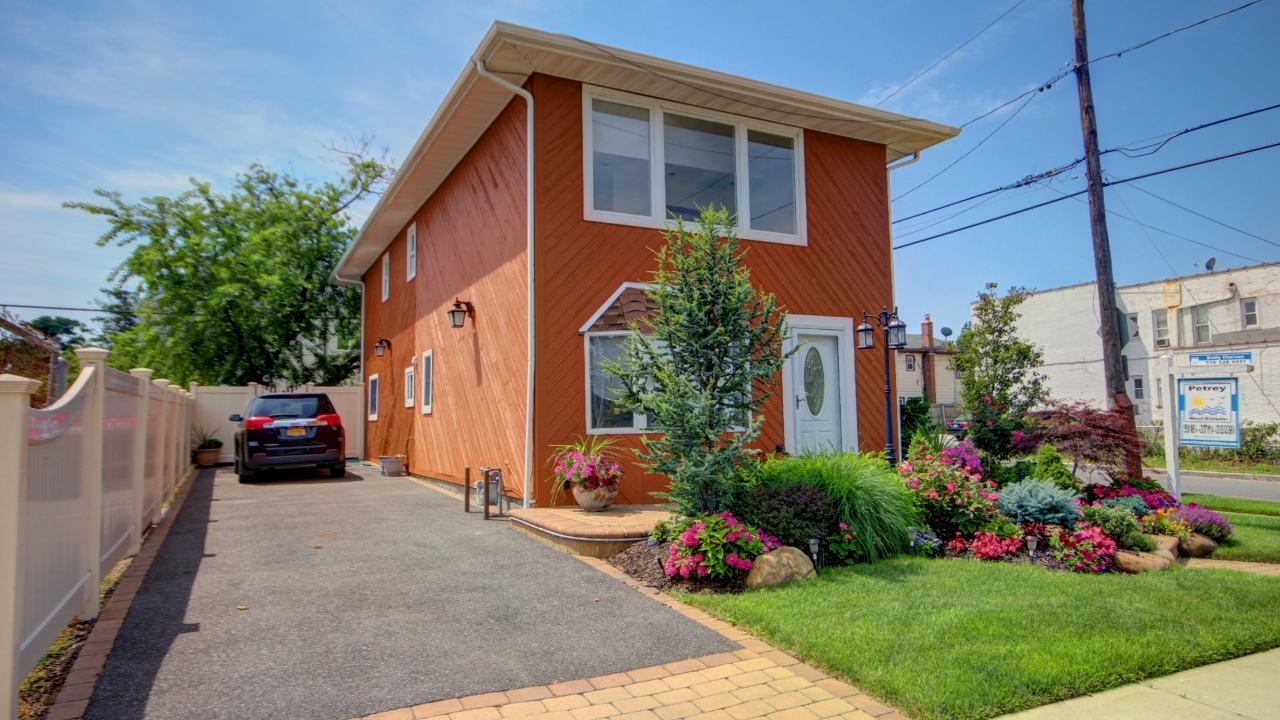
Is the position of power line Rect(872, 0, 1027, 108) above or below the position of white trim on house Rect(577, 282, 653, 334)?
above

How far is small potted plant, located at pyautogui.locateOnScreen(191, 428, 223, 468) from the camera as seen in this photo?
15.9 m

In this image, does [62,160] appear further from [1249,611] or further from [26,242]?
[1249,611]

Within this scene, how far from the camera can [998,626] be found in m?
4.32

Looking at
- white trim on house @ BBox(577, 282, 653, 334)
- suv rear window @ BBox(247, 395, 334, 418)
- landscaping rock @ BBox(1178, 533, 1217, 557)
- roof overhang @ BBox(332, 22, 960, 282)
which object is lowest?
landscaping rock @ BBox(1178, 533, 1217, 557)

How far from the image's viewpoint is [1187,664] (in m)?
3.92

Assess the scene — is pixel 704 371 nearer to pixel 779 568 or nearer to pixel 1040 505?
pixel 779 568

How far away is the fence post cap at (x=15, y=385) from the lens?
276cm

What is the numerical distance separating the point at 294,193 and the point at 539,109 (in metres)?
14.3

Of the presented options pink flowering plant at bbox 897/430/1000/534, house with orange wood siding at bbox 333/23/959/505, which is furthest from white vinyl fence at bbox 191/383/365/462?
pink flowering plant at bbox 897/430/1000/534

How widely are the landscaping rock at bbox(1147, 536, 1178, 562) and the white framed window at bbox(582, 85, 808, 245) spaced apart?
546 centimetres

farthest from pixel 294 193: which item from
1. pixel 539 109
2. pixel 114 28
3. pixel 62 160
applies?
pixel 539 109

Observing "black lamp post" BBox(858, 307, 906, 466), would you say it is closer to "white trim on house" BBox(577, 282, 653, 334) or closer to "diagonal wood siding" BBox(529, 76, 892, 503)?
"diagonal wood siding" BBox(529, 76, 892, 503)

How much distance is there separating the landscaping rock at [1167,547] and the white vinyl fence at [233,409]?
15010mm

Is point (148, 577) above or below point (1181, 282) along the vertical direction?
below
